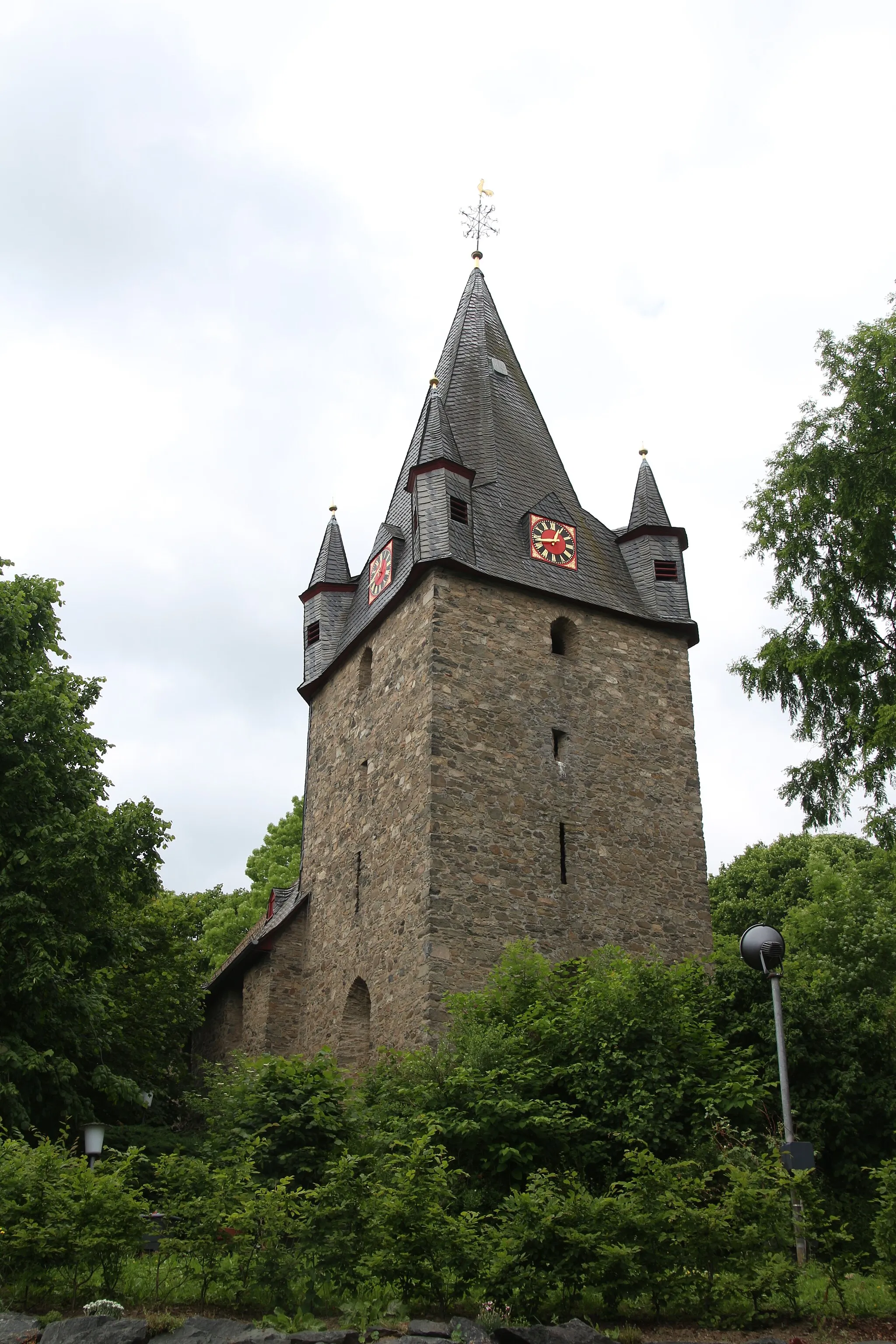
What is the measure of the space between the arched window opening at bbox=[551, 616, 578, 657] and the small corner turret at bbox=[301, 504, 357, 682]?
14.9 feet

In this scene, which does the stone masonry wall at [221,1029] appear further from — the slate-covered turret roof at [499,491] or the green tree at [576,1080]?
the green tree at [576,1080]

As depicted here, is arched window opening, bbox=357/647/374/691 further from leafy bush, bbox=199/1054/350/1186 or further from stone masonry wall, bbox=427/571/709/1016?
leafy bush, bbox=199/1054/350/1186

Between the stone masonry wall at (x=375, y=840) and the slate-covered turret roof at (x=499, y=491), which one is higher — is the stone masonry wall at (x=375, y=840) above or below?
below

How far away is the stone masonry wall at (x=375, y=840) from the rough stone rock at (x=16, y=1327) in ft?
30.4

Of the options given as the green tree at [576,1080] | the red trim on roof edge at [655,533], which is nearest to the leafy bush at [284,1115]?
the green tree at [576,1080]

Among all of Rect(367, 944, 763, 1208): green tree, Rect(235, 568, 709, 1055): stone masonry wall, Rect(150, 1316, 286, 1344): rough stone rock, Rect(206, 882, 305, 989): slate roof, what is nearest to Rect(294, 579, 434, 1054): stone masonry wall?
Rect(235, 568, 709, 1055): stone masonry wall

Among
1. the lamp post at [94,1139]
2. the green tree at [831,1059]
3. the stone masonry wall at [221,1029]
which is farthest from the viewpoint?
the stone masonry wall at [221,1029]

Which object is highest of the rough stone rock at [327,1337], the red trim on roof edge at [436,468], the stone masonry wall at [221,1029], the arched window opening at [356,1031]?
the red trim on roof edge at [436,468]

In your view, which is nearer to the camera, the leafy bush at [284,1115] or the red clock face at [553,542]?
the leafy bush at [284,1115]

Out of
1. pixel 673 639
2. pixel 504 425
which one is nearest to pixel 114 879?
pixel 673 639

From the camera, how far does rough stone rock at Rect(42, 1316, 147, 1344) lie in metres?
7.69

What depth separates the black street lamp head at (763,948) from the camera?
435 inches

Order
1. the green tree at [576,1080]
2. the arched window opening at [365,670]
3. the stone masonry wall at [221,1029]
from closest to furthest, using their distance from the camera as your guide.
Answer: the green tree at [576,1080], the arched window opening at [365,670], the stone masonry wall at [221,1029]

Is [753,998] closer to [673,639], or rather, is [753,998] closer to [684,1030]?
[684,1030]
